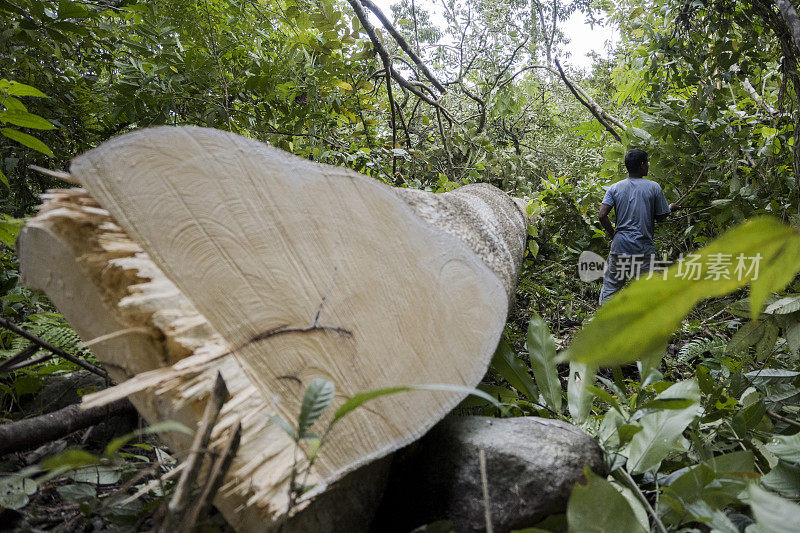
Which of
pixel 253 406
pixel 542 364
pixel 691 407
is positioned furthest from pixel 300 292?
pixel 691 407

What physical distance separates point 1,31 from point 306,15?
1358 mm

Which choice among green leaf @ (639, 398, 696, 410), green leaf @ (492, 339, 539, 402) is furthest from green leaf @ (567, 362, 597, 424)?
green leaf @ (639, 398, 696, 410)

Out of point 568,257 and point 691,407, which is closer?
point 691,407

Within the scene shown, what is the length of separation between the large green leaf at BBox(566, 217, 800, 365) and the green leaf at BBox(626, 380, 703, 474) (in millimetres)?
829

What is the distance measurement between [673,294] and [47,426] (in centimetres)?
136

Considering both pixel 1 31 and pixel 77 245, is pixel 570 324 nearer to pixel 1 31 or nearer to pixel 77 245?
pixel 77 245

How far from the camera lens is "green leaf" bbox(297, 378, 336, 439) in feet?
2.18

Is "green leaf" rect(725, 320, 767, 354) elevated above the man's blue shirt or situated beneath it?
situated beneath

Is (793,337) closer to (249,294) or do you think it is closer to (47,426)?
(249,294)

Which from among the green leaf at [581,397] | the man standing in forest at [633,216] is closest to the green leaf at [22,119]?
the green leaf at [581,397]

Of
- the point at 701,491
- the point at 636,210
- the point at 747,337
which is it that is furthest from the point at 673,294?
the point at 636,210

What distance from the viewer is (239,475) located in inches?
28.7

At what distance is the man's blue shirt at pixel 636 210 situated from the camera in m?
3.09

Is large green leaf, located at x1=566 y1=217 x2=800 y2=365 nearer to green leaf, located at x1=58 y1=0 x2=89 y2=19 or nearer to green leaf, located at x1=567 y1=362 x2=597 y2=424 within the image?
green leaf, located at x1=567 y1=362 x2=597 y2=424
